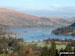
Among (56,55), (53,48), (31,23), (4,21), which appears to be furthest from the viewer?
(31,23)

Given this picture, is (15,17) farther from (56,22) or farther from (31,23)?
(56,22)

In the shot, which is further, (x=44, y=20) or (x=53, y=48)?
(x=44, y=20)

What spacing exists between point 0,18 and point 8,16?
842cm

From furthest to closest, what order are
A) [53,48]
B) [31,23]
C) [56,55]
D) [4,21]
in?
[31,23] → [4,21] → [53,48] → [56,55]

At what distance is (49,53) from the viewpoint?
1820 centimetres

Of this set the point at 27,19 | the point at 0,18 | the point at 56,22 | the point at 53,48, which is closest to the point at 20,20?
the point at 27,19

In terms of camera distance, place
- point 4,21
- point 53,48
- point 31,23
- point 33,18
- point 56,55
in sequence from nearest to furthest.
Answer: point 56,55
point 53,48
point 4,21
point 31,23
point 33,18

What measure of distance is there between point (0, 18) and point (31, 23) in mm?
18848

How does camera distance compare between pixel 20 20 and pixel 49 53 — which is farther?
pixel 20 20

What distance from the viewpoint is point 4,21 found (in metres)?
126

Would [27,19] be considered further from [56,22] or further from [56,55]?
[56,55]

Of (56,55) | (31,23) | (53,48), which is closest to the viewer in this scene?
(56,55)

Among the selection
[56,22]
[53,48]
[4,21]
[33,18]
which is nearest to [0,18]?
[4,21]

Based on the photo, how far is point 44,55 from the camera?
18.1 metres
